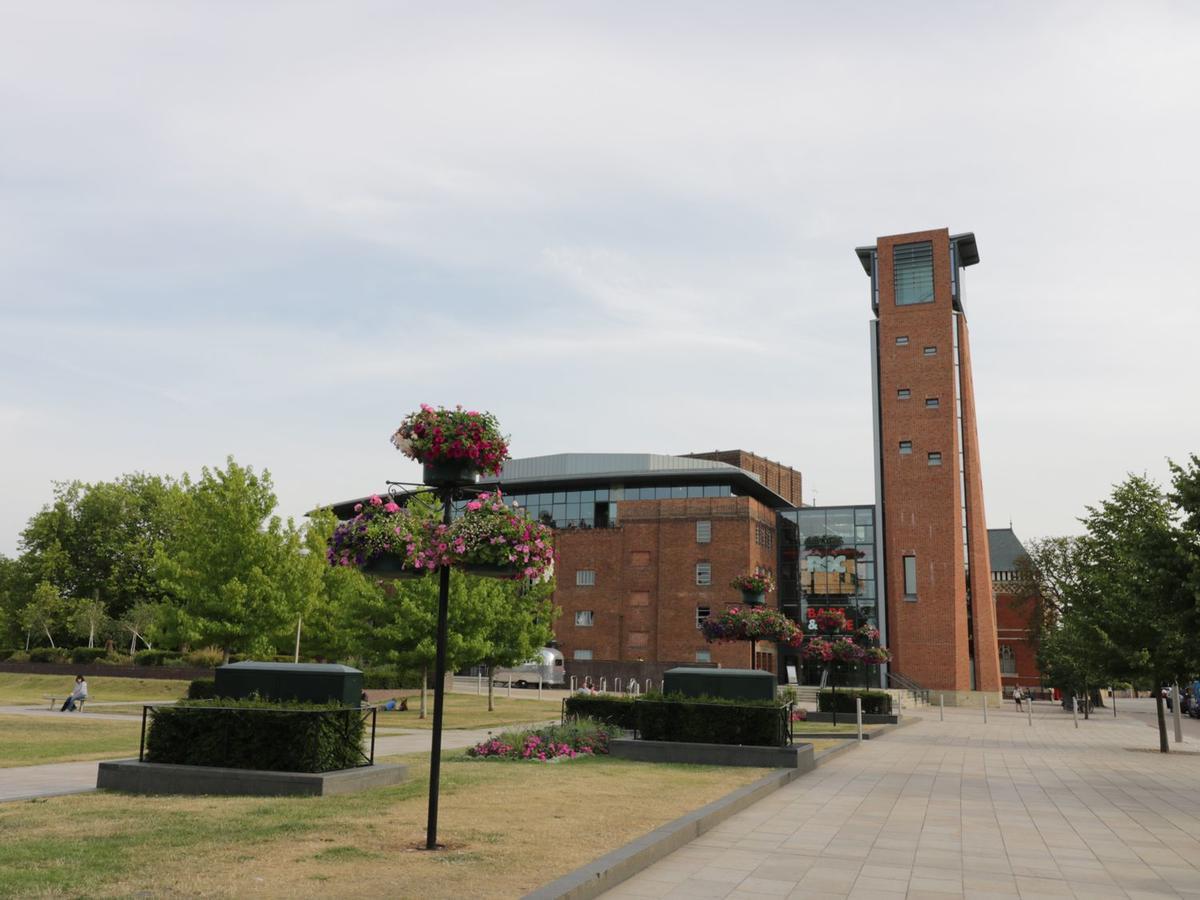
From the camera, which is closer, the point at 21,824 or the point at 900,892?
the point at 900,892

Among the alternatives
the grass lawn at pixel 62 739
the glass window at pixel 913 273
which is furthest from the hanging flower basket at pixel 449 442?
the glass window at pixel 913 273

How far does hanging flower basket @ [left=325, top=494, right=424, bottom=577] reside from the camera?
9773 millimetres

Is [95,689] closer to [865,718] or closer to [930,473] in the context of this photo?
[865,718]

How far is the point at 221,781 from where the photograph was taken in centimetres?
1191

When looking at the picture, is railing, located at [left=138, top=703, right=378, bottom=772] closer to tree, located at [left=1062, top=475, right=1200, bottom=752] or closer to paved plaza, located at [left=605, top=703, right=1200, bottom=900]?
paved plaza, located at [left=605, top=703, right=1200, bottom=900]

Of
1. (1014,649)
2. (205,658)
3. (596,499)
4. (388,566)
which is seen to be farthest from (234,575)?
(1014,649)

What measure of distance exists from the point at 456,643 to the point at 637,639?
112ft

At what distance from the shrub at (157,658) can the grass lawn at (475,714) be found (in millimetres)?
12034

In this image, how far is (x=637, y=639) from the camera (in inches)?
2655

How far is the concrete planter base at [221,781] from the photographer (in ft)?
38.5

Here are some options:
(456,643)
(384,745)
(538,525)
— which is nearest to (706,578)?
(456,643)

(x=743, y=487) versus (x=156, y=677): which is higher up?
(x=743, y=487)

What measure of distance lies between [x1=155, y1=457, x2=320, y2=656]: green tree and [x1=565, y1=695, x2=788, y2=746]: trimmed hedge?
21.6 m

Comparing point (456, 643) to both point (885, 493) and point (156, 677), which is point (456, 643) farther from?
point (885, 493)
